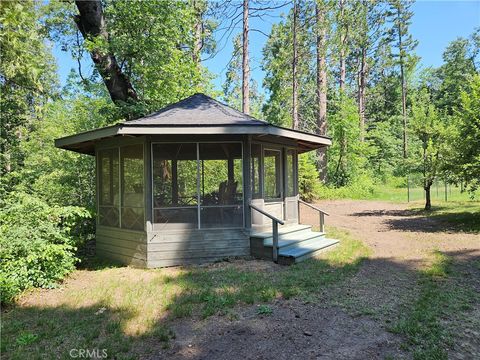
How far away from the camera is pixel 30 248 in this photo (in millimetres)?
5609

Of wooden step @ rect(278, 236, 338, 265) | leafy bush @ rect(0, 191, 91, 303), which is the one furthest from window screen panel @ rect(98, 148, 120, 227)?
wooden step @ rect(278, 236, 338, 265)

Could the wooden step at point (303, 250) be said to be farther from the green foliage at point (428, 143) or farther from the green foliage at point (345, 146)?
the green foliage at point (345, 146)

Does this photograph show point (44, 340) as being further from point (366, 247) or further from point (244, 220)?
point (366, 247)

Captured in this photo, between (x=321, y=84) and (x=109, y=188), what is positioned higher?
(x=321, y=84)

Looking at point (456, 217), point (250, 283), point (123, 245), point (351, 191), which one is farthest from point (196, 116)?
point (351, 191)

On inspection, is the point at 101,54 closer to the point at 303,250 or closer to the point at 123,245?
the point at 123,245

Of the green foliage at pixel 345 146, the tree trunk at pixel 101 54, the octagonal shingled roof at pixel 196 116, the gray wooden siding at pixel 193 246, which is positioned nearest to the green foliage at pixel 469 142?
the octagonal shingled roof at pixel 196 116

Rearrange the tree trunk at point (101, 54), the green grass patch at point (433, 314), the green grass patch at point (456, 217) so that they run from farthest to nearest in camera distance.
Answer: the tree trunk at point (101, 54) < the green grass patch at point (456, 217) < the green grass patch at point (433, 314)

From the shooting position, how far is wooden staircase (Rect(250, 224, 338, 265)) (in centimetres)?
685

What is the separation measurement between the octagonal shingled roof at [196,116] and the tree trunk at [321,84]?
1309 cm

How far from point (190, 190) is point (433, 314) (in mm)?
4816

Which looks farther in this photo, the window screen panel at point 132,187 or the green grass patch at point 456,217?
the green grass patch at point 456,217

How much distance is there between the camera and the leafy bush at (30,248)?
17.7 ft

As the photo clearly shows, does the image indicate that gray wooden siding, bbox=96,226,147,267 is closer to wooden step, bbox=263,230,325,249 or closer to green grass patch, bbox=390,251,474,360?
wooden step, bbox=263,230,325,249
